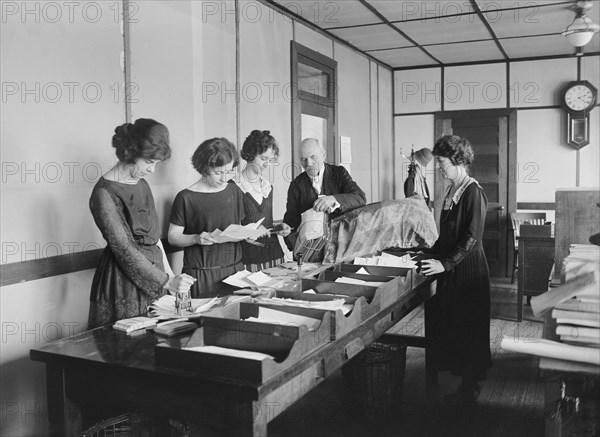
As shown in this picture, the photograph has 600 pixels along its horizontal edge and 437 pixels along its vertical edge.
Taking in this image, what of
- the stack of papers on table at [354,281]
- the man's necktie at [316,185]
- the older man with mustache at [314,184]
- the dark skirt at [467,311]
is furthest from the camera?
the man's necktie at [316,185]

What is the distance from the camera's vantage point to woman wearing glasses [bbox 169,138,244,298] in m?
3.31

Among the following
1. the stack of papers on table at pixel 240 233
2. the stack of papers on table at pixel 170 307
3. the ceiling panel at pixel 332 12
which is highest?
the ceiling panel at pixel 332 12

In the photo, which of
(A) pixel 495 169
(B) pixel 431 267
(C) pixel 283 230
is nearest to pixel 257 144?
(C) pixel 283 230

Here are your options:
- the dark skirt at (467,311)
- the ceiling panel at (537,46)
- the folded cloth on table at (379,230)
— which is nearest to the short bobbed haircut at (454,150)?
the folded cloth on table at (379,230)

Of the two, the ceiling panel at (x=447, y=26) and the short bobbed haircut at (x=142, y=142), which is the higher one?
the ceiling panel at (x=447, y=26)

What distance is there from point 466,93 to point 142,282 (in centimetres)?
707

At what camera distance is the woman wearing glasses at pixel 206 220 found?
3.31 m

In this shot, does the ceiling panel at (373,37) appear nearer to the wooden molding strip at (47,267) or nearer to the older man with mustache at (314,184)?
the older man with mustache at (314,184)

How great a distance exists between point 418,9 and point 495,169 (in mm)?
3585

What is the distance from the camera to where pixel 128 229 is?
2736 mm

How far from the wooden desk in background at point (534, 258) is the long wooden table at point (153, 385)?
4.36 meters

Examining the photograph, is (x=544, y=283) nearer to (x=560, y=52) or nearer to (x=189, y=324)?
(x=560, y=52)

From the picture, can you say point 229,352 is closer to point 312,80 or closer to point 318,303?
point 318,303

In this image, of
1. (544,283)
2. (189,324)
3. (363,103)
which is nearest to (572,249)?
(189,324)
